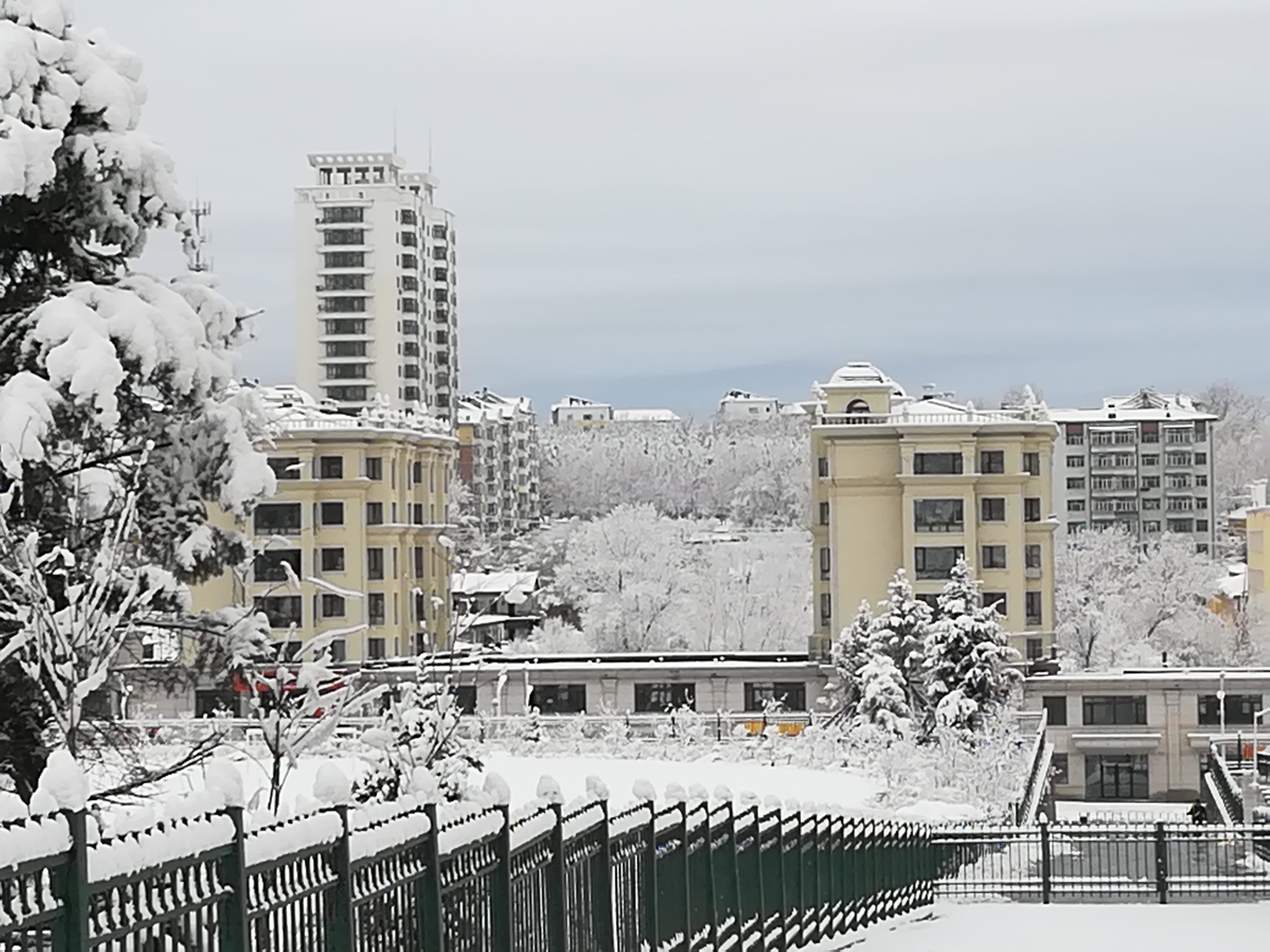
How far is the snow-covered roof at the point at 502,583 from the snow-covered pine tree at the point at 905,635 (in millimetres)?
39504

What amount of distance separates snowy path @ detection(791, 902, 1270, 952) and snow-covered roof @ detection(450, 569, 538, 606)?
7968 cm

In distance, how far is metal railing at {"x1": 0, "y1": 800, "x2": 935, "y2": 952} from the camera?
13.5ft

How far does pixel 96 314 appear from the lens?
14.4 metres

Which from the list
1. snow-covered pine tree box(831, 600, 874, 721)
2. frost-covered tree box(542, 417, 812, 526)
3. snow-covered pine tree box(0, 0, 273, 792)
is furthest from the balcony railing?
frost-covered tree box(542, 417, 812, 526)

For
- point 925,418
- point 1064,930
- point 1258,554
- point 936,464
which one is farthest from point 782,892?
point 1258,554

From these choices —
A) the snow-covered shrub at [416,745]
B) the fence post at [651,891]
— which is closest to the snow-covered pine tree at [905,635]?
the snow-covered shrub at [416,745]

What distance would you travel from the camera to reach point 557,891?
26.9 ft

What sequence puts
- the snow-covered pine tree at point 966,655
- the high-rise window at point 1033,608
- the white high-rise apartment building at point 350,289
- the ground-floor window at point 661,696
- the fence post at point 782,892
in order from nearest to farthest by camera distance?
the fence post at point 782,892
the snow-covered pine tree at point 966,655
the ground-floor window at point 661,696
the high-rise window at point 1033,608
the white high-rise apartment building at point 350,289

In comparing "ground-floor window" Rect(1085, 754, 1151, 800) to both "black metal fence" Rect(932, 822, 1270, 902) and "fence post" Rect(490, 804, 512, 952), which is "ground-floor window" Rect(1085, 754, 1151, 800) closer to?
"black metal fence" Rect(932, 822, 1270, 902)

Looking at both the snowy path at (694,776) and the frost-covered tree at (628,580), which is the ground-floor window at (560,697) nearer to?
the snowy path at (694,776)

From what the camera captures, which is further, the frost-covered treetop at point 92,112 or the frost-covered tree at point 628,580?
the frost-covered tree at point 628,580

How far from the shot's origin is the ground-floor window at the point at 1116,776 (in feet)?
Result: 212

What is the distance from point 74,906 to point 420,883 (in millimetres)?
2605

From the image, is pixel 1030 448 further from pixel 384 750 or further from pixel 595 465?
pixel 595 465
